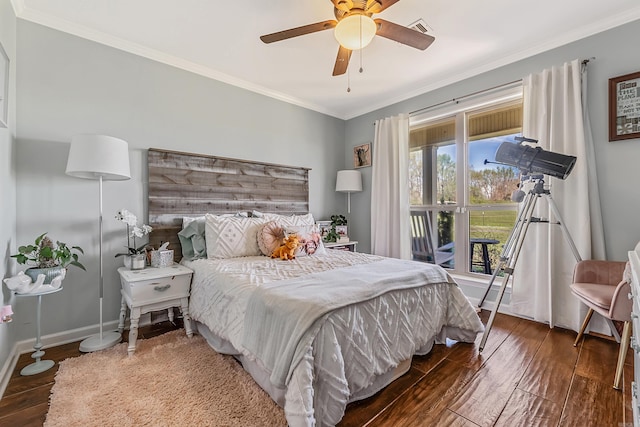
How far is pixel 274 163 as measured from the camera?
3.42 m

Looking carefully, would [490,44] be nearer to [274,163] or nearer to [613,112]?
[613,112]

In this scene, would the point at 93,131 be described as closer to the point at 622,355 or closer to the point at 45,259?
the point at 45,259

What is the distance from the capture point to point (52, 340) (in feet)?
6.84

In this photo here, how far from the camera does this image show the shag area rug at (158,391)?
1.33 meters

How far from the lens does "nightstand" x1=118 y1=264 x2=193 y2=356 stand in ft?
6.29

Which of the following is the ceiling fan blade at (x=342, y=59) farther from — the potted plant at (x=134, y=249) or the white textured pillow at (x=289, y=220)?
the potted plant at (x=134, y=249)

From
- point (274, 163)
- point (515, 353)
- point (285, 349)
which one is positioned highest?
point (274, 163)

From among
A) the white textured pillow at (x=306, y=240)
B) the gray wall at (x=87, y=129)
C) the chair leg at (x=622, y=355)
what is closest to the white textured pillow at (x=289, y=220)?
the white textured pillow at (x=306, y=240)

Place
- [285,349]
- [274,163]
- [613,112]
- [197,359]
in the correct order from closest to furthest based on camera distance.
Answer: [285,349] < [197,359] < [613,112] < [274,163]

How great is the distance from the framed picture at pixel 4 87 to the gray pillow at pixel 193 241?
1326 mm

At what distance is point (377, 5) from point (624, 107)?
2120 mm

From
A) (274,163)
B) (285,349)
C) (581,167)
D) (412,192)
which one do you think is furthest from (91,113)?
(581,167)

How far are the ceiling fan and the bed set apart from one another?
4.97ft

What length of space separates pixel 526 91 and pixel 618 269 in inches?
65.9
